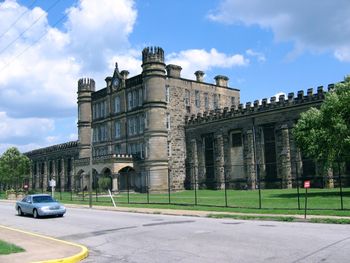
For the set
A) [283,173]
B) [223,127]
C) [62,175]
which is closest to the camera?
[283,173]

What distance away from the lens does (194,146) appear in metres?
62.7

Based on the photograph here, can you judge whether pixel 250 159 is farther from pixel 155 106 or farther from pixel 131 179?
pixel 131 179

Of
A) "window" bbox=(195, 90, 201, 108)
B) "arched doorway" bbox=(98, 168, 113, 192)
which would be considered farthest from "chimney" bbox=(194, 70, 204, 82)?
"arched doorway" bbox=(98, 168, 113, 192)

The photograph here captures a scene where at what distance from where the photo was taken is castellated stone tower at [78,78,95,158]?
241 feet

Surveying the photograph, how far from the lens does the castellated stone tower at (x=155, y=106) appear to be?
58.3 m

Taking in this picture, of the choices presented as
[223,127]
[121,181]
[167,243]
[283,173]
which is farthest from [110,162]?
[167,243]

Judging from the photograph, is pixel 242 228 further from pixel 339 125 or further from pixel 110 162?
pixel 110 162

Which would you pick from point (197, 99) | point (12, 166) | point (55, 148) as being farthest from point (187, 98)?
point (12, 166)

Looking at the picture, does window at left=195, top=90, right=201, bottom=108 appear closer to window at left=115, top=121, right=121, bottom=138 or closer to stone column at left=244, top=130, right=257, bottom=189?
window at left=115, top=121, right=121, bottom=138

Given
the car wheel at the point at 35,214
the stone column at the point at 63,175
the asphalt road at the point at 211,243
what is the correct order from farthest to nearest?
the stone column at the point at 63,175
the car wheel at the point at 35,214
the asphalt road at the point at 211,243

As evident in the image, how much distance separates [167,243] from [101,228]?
19.5ft

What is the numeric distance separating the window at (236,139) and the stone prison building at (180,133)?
0.13 metres

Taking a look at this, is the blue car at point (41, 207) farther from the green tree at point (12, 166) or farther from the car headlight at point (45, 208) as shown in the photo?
the green tree at point (12, 166)

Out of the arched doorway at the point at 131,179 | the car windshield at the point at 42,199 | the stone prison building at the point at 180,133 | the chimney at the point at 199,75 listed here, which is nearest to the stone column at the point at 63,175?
the stone prison building at the point at 180,133
